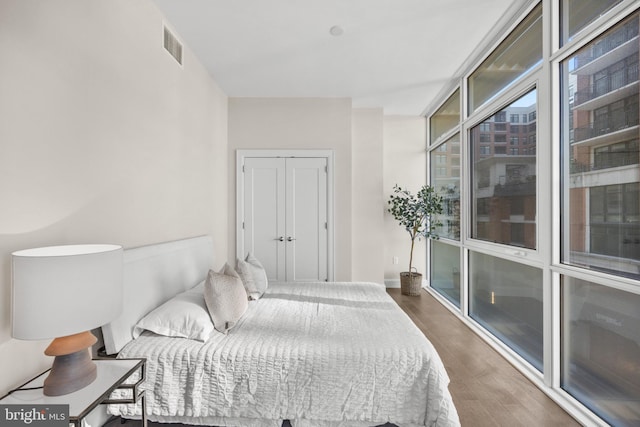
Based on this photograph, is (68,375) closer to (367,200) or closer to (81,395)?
(81,395)

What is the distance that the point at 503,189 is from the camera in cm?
286

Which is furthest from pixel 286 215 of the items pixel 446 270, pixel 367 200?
pixel 446 270

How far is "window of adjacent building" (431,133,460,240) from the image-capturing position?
397 centimetres

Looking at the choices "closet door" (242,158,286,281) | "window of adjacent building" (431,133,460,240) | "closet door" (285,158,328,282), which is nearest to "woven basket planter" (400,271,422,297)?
"window of adjacent building" (431,133,460,240)

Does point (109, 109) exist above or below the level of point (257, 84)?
below

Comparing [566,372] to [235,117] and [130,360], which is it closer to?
[130,360]

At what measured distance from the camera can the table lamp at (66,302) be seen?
3.48 ft

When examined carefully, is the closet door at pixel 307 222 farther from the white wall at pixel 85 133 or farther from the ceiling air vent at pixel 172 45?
the ceiling air vent at pixel 172 45

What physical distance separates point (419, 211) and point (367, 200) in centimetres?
81

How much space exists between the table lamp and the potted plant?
154 inches

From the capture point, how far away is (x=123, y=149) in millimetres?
1995

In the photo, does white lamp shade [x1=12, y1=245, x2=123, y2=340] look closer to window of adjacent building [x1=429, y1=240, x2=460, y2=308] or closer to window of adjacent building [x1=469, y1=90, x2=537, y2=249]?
window of adjacent building [x1=469, y1=90, x2=537, y2=249]

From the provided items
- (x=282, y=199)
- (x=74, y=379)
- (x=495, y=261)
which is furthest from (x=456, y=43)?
(x=74, y=379)

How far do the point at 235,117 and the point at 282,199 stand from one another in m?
1.28
